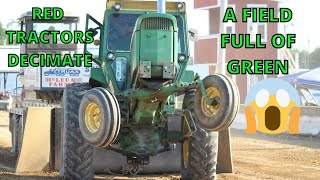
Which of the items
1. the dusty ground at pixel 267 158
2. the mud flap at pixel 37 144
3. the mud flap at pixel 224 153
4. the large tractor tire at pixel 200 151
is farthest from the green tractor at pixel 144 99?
the mud flap at pixel 37 144

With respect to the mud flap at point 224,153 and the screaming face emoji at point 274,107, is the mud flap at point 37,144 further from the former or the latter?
the screaming face emoji at point 274,107

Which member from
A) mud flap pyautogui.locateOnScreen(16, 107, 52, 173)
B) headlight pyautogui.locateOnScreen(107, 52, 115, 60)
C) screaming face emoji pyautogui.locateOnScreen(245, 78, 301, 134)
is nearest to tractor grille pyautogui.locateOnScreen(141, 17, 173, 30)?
headlight pyautogui.locateOnScreen(107, 52, 115, 60)

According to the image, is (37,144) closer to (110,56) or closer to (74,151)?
(74,151)

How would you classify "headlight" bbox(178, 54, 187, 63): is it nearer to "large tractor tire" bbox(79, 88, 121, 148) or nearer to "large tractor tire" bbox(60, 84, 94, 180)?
"large tractor tire" bbox(60, 84, 94, 180)

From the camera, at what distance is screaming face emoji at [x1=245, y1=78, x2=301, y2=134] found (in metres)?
22.5

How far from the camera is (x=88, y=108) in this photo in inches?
344

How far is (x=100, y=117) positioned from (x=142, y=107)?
971mm

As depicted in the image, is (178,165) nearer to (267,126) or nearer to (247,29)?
(267,126)

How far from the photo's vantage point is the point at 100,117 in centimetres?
834

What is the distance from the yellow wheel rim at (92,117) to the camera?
28.5 ft

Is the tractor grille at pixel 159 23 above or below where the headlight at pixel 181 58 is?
above

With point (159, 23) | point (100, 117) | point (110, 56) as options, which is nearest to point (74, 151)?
point (110, 56)

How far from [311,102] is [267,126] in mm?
8311

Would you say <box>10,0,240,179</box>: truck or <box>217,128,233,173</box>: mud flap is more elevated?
<box>10,0,240,179</box>: truck
